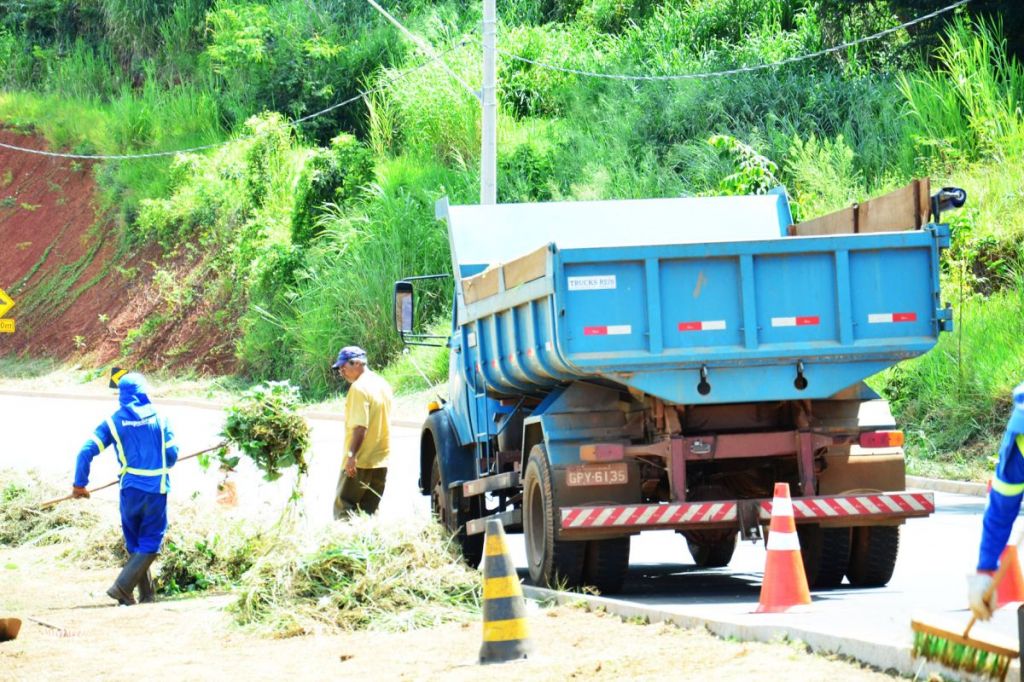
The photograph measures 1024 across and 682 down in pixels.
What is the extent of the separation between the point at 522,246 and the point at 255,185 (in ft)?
100

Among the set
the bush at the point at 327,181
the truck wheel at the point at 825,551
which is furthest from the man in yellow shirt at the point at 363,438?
the bush at the point at 327,181

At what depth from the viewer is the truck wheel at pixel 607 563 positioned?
10672 millimetres

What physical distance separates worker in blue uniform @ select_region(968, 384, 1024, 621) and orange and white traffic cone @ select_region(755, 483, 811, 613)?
3.48m

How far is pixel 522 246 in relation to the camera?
1282cm

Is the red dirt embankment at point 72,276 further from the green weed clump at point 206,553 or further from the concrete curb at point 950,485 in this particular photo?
the green weed clump at point 206,553

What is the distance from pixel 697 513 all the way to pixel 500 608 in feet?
7.55

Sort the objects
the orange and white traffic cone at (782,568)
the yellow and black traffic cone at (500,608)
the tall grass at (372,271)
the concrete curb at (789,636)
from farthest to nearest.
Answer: the tall grass at (372,271) < the orange and white traffic cone at (782,568) < the yellow and black traffic cone at (500,608) < the concrete curb at (789,636)

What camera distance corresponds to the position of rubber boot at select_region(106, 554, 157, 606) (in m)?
11.7

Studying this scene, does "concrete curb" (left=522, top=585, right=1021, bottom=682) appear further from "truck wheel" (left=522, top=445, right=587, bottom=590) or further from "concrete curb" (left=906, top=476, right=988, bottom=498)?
"concrete curb" (left=906, top=476, right=988, bottom=498)

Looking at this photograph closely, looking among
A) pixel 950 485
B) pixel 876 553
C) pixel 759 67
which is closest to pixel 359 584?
pixel 876 553

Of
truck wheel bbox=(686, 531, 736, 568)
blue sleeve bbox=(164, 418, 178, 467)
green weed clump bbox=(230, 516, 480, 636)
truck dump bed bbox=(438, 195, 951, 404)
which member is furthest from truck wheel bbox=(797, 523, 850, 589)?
blue sleeve bbox=(164, 418, 178, 467)

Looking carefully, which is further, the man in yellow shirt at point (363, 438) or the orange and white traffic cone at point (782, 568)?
the man in yellow shirt at point (363, 438)

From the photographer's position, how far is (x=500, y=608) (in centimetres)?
820

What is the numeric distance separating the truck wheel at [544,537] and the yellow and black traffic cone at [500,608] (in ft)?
7.06
